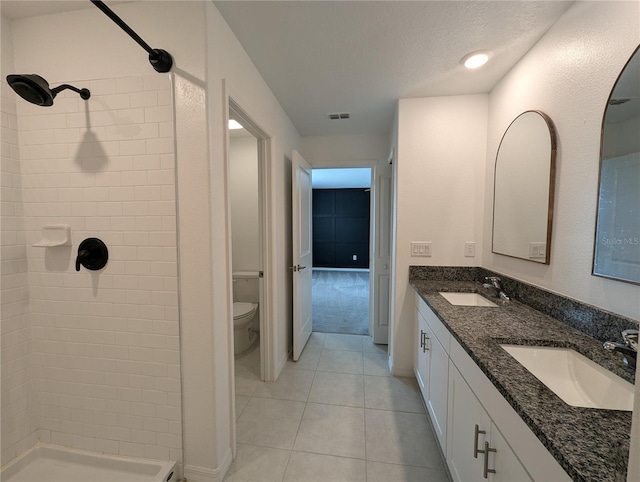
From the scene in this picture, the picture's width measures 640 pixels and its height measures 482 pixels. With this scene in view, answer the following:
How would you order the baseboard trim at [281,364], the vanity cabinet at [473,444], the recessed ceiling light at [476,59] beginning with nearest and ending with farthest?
1. the vanity cabinet at [473,444]
2. the recessed ceiling light at [476,59]
3. the baseboard trim at [281,364]

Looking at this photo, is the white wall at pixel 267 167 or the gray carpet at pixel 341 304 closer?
the white wall at pixel 267 167

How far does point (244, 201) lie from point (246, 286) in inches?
40.5

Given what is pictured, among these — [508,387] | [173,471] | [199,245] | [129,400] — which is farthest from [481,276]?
[129,400]

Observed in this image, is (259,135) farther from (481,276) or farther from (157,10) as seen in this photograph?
(481,276)

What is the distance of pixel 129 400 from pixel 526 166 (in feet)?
8.79

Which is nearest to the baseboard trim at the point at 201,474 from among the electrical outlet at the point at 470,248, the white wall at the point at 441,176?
the white wall at the point at 441,176

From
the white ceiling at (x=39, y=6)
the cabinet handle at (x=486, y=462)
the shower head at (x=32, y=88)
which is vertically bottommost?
the cabinet handle at (x=486, y=462)

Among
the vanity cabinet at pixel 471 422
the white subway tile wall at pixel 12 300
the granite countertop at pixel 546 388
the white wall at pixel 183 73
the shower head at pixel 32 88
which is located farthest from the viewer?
the white subway tile wall at pixel 12 300

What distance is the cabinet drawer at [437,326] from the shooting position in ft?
4.42

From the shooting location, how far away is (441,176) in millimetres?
2084

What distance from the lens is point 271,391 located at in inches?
81.4

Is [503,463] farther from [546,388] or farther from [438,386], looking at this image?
[438,386]

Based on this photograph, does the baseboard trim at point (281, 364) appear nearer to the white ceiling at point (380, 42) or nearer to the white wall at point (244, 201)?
the white wall at point (244, 201)

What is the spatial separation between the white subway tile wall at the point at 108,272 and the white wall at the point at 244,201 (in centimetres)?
173
